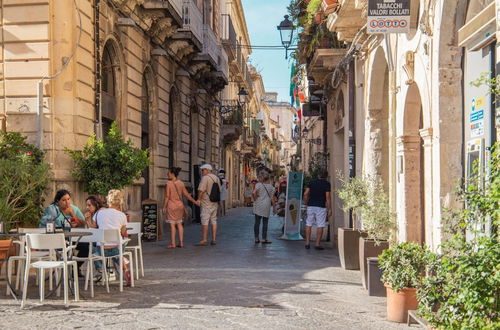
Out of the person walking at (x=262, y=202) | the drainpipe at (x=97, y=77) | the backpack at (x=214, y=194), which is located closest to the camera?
the drainpipe at (x=97, y=77)

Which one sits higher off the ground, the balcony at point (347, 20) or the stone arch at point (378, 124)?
the balcony at point (347, 20)

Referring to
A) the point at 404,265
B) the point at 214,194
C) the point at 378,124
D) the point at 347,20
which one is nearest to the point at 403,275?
the point at 404,265

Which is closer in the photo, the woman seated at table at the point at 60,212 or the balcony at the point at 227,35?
the woman seated at table at the point at 60,212

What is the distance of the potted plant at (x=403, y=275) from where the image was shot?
6.52 metres

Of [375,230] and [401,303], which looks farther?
[375,230]

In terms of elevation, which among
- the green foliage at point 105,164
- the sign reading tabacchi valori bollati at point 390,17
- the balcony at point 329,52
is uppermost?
the balcony at point 329,52

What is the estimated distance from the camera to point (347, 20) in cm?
1268

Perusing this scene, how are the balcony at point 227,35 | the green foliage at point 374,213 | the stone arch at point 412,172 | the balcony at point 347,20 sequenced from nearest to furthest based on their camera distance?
the green foliage at point 374,213 → the stone arch at point 412,172 → the balcony at point 347,20 → the balcony at point 227,35

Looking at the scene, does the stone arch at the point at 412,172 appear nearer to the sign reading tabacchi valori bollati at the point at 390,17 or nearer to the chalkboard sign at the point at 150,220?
the sign reading tabacchi valori bollati at the point at 390,17

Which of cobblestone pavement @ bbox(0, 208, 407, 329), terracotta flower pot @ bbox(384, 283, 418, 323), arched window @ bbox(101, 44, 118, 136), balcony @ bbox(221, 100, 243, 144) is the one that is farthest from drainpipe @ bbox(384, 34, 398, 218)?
balcony @ bbox(221, 100, 243, 144)

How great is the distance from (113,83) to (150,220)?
3.27 metres

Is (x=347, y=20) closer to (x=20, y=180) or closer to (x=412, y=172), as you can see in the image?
(x=412, y=172)

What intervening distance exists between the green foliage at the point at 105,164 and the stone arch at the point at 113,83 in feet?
6.44

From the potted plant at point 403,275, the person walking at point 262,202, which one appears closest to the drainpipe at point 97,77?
the person walking at point 262,202
